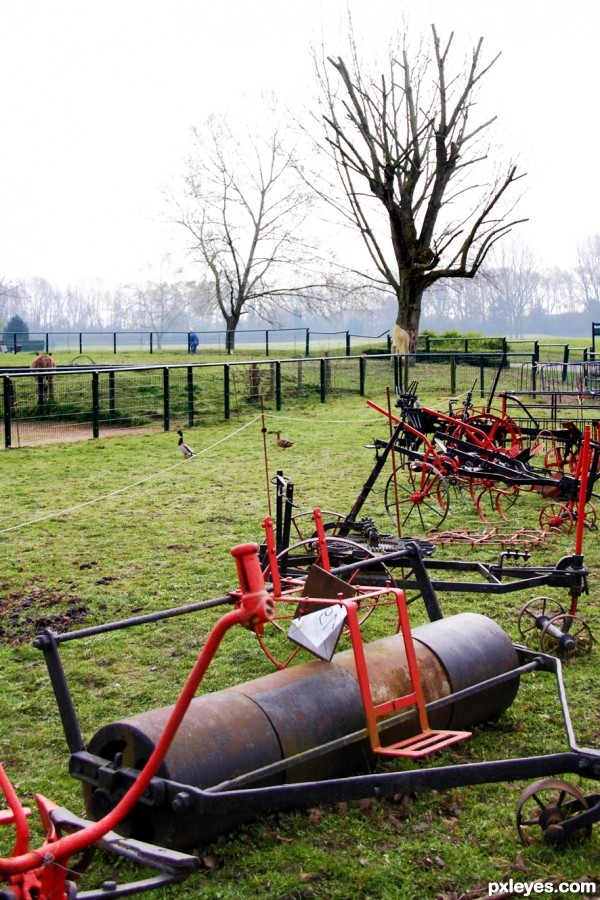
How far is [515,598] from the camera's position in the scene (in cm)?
726

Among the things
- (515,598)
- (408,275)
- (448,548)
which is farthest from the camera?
(408,275)

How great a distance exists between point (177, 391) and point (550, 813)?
1884 centimetres

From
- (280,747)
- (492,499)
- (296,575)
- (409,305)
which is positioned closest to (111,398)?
(492,499)

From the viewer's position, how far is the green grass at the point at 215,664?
377 centimetres

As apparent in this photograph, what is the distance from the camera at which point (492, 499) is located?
37.3 feet

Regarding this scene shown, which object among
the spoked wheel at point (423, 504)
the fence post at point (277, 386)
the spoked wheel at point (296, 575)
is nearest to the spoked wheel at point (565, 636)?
the spoked wheel at point (296, 575)

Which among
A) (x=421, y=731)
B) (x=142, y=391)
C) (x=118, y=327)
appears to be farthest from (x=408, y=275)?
(x=118, y=327)

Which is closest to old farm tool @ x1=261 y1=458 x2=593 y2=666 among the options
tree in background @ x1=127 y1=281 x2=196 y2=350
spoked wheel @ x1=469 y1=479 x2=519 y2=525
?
spoked wheel @ x1=469 y1=479 x2=519 y2=525

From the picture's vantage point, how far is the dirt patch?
6676 mm

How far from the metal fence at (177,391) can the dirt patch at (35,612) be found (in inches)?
339

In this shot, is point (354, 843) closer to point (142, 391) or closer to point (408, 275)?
point (142, 391)

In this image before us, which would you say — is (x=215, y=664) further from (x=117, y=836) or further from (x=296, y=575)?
(x=117, y=836)

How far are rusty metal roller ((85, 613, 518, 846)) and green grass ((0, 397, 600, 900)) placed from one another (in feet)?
0.66

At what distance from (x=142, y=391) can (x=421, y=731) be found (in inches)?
722
